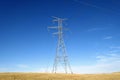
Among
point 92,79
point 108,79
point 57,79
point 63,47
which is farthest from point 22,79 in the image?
point 63,47

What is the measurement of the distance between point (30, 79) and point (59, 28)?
19969 millimetres

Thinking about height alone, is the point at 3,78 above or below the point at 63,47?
below

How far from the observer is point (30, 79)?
33.5 metres

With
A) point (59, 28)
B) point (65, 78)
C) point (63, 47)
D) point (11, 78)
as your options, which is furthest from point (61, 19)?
point (11, 78)

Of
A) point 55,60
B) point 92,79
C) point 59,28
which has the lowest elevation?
point 92,79

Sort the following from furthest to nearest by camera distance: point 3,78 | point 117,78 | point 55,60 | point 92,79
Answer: point 55,60, point 117,78, point 92,79, point 3,78

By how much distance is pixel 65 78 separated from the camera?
3609cm

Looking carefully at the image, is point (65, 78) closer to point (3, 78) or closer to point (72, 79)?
point (72, 79)

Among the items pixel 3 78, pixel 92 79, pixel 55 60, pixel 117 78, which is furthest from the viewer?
pixel 55 60

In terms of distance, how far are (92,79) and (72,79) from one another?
3.21 meters

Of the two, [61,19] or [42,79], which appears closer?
[42,79]

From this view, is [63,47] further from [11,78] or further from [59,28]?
[11,78]

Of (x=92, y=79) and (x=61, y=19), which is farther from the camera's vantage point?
(x=61, y=19)

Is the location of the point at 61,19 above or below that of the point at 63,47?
above
